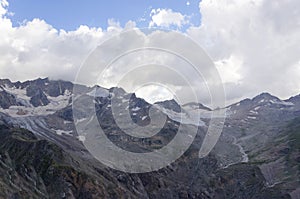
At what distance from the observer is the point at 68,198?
200 m

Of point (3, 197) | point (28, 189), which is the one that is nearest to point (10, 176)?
point (28, 189)

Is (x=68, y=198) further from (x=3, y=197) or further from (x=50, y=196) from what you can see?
(x=3, y=197)

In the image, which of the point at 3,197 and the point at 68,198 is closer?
the point at 3,197

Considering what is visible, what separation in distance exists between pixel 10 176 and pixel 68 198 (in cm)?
2741

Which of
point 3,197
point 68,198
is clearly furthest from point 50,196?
point 3,197

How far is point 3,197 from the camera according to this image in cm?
16838

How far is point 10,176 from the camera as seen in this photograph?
193 m

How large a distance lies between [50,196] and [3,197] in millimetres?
29061

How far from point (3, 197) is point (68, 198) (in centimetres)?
3724

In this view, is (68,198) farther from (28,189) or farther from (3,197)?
(3,197)

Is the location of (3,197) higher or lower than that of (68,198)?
lower

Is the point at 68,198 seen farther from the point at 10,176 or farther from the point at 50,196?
the point at 10,176

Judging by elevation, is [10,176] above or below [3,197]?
above

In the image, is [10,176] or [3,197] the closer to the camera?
[3,197]
